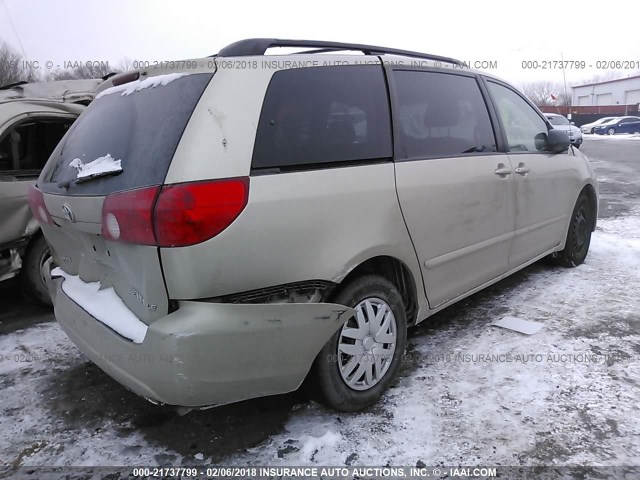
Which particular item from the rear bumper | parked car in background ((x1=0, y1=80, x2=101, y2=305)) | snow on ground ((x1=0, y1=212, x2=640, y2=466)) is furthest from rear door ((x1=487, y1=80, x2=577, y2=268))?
parked car in background ((x1=0, y1=80, x2=101, y2=305))

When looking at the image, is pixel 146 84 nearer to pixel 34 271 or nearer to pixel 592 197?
pixel 34 271

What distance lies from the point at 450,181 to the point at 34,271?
3217 millimetres

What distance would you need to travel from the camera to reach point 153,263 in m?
1.88

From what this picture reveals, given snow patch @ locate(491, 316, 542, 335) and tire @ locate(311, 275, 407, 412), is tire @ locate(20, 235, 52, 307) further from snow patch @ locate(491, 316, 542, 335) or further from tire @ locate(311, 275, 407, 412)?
snow patch @ locate(491, 316, 542, 335)

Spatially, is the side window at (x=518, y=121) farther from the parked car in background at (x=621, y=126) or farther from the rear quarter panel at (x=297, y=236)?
the parked car in background at (x=621, y=126)

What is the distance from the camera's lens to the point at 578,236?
4688mm

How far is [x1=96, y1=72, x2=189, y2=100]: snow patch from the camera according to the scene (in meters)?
2.12

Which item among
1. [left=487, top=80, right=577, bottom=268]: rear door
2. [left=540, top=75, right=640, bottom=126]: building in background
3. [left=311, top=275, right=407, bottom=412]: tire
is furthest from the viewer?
[left=540, top=75, right=640, bottom=126]: building in background

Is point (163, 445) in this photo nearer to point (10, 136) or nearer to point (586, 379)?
point (586, 379)

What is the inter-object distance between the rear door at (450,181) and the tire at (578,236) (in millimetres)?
1507

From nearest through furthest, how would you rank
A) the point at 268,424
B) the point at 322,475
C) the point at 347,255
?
the point at 322,475
the point at 347,255
the point at 268,424

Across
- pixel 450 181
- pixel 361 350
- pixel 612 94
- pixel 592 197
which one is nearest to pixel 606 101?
pixel 612 94

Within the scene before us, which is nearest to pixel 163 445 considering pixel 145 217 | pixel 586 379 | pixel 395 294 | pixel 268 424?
pixel 268 424

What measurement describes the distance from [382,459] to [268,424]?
0.60 metres
